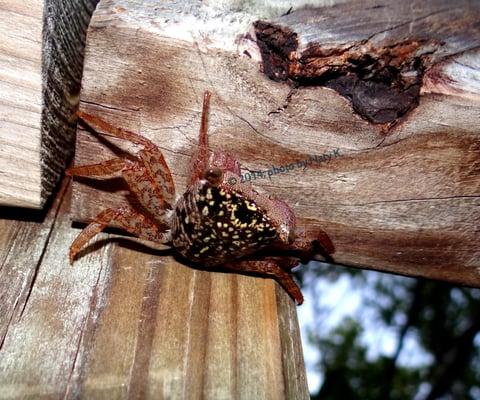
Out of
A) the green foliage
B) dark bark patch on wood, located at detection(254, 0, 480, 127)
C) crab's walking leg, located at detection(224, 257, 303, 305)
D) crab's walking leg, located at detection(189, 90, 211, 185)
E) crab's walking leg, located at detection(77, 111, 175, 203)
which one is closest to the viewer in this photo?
dark bark patch on wood, located at detection(254, 0, 480, 127)

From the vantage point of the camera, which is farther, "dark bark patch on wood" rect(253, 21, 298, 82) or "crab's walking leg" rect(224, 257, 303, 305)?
"crab's walking leg" rect(224, 257, 303, 305)

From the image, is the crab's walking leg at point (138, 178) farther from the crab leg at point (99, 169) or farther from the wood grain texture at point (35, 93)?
the wood grain texture at point (35, 93)

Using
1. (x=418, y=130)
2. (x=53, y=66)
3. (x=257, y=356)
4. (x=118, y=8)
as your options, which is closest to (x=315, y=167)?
(x=418, y=130)

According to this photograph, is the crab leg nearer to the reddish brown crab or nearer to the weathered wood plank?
the reddish brown crab

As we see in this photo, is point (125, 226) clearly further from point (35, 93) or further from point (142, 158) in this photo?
point (35, 93)

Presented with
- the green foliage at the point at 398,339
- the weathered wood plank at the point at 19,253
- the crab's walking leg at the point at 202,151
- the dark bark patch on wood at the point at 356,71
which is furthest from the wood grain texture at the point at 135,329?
the green foliage at the point at 398,339

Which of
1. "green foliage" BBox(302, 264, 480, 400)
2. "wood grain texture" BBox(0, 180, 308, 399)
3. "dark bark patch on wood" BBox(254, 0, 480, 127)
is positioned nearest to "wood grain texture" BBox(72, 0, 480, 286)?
"dark bark patch on wood" BBox(254, 0, 480, 127)
